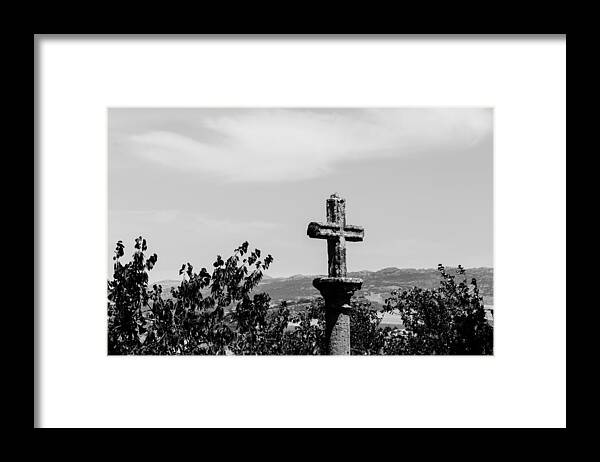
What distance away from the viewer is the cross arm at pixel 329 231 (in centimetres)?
776

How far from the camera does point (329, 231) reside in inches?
307

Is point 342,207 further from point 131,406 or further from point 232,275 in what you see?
point 131,406

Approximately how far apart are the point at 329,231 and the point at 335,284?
21.1 inches

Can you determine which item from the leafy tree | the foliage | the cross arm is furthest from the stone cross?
the leafy tree

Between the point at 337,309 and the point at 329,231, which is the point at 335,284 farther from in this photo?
the point at 329,231

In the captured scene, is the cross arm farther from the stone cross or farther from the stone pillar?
the stone pillar

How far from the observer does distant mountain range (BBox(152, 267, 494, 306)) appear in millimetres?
10219

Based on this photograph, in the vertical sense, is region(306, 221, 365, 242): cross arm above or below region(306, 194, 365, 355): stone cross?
above

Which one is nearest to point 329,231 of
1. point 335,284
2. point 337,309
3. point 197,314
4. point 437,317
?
point 335,284

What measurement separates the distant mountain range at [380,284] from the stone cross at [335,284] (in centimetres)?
173

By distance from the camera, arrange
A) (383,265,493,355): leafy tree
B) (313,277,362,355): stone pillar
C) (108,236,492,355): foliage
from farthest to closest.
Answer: (383,265,493,355): leafy tree → (108,236,492,355): foliage → (313,277,362,355): stone pillar

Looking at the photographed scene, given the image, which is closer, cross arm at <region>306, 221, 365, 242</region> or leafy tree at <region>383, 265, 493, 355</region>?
cross arm at <region>306, 221, 365, 242</region>
